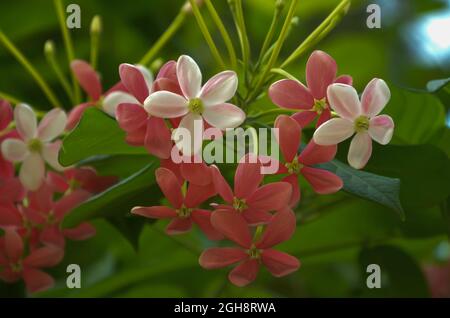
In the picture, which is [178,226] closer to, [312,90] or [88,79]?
[312,90]

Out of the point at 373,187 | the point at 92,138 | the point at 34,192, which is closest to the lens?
the point at 373,187

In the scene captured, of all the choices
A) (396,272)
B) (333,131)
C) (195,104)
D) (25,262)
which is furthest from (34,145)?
(396,272)

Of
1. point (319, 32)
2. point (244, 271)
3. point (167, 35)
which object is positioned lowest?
point (244, 271)

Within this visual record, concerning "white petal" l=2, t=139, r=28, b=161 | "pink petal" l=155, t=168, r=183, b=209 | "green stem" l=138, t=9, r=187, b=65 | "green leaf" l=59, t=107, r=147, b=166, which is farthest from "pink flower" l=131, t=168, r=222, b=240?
"green stem" l=138, t=9, r=187, b=65

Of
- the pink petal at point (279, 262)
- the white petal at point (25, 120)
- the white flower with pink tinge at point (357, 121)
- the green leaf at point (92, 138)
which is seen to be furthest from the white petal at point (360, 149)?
the white petal at point (25, 120)

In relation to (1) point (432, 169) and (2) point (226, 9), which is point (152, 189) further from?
(2) point (226, 9)

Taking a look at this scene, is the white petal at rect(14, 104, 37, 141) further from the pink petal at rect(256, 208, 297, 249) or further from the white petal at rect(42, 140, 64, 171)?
the pink petal at rect(256, 208, 297, 249)
